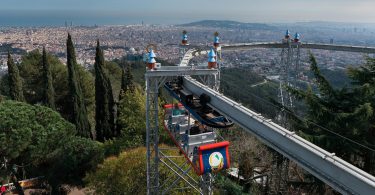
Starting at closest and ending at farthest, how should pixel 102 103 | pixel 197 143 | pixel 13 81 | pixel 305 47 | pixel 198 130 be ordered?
pixel 197 143 → pixel 198 130 → pixel 305 47 → pixel 13 81 → pixel 102 103

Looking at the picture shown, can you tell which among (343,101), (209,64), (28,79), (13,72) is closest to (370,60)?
(343,101)

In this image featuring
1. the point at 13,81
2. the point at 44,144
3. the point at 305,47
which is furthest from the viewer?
the point at 13,81

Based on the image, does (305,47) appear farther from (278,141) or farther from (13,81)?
(13,81)

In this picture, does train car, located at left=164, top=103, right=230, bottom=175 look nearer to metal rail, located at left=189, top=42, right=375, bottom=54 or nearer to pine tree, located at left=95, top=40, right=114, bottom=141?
metal rail, located at left=189, top=42, right=375, bottom=54

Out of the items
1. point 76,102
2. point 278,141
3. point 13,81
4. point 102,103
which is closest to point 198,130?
point 278,141

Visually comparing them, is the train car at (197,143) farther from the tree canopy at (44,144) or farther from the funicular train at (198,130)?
the tree canopy at (44,144)

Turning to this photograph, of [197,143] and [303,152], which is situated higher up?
[303,152]
